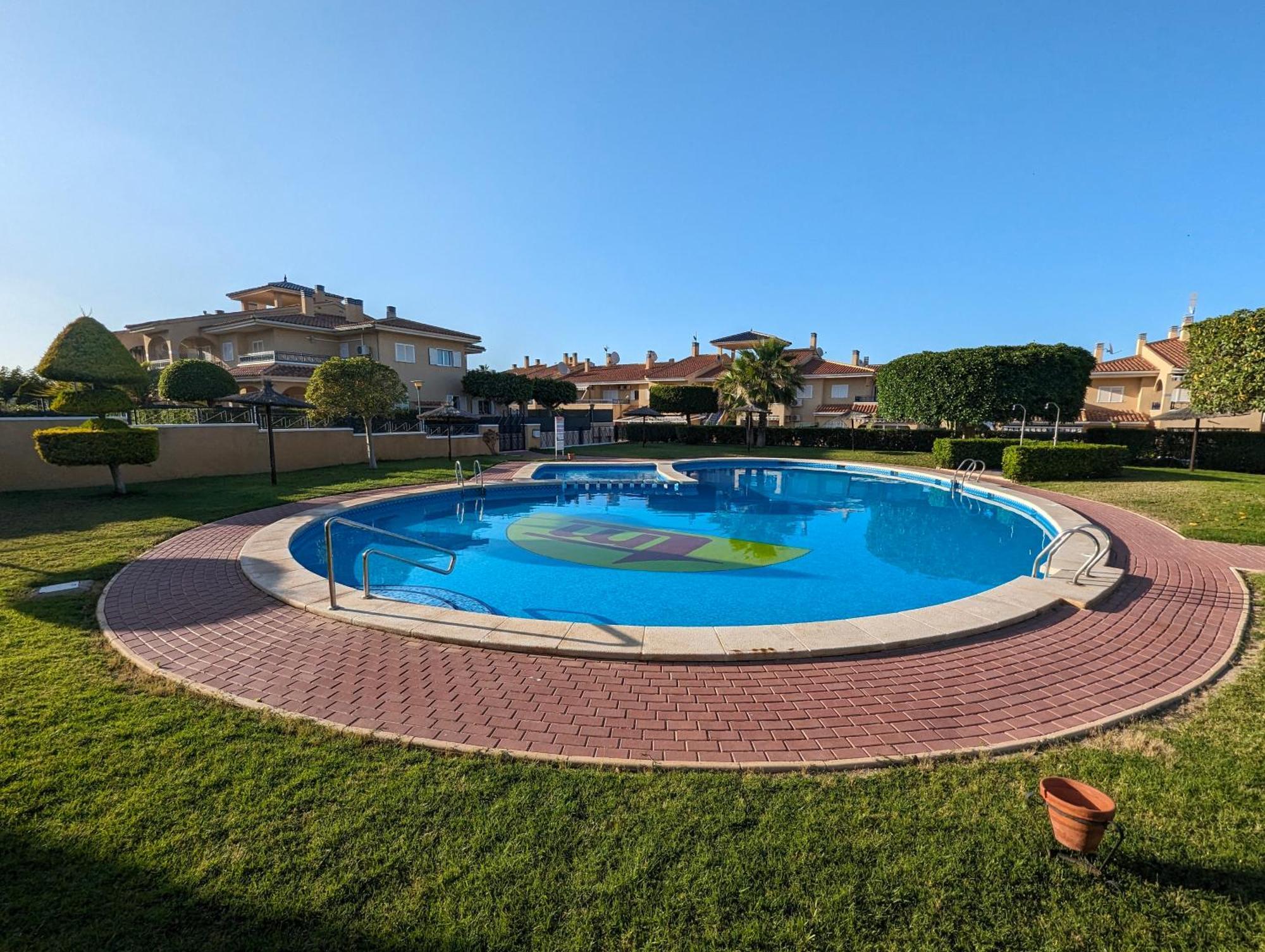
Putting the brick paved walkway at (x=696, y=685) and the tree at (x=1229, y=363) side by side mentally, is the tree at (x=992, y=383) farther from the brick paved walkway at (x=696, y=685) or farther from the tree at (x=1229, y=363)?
the brick paved walkway at (x=696, y=685)

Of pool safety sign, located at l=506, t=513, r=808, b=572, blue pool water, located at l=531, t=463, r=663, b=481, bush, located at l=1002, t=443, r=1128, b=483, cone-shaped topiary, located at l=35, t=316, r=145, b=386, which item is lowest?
pool safety sign, located at l=506, t=513, r=808, b=572

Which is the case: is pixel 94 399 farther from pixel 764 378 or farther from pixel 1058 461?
pixel 764 378

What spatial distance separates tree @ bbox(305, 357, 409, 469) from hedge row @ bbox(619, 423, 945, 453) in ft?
70.9

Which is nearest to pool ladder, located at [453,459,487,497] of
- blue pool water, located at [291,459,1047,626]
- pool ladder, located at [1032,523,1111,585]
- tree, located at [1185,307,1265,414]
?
blue pool water, located at [291,459,1047,626]

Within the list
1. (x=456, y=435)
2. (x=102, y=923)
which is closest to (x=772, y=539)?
(x=102, y=923)

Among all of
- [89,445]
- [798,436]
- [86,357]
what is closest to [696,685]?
[89,445]

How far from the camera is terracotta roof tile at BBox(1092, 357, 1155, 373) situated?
37219 mm

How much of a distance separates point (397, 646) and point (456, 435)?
24.6 metres

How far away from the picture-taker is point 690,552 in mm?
12453

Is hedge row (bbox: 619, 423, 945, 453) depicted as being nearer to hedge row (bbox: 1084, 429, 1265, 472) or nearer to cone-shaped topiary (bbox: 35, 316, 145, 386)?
hedge row (bbox: 1084, 429, 1265, 472)

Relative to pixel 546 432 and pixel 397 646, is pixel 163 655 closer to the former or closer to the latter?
pixel 397 646

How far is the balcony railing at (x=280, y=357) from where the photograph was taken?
3297 cm

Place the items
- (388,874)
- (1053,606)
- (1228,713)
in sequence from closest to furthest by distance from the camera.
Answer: (388,874) < (1228,713) < (1053,606)

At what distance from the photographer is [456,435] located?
96.1 ft
